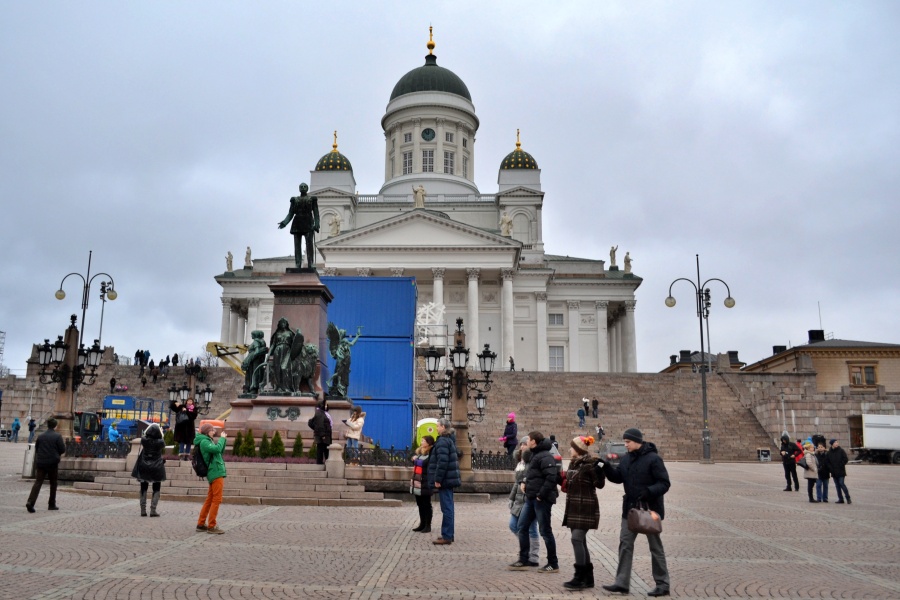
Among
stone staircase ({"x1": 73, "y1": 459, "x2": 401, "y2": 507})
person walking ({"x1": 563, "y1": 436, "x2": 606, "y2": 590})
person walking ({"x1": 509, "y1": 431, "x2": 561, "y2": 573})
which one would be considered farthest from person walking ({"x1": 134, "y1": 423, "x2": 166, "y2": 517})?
person walking ({"x1": 563, "y1": 436, "x2": 606, "y2": 590})

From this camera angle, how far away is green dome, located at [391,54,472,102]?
85.4 m

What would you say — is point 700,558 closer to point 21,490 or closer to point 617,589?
point 617,589

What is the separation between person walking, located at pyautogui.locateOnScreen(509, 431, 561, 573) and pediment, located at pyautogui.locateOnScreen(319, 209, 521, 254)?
57189 mm

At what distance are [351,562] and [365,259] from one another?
58.2 meters

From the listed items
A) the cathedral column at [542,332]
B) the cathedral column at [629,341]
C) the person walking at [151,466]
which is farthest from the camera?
the cathedral column at [629,341]

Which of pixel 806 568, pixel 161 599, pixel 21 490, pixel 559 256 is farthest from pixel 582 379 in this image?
pixel 161 599

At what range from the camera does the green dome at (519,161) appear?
7856cm

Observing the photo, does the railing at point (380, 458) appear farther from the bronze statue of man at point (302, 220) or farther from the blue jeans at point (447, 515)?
the blue jeans at point (447, 515)

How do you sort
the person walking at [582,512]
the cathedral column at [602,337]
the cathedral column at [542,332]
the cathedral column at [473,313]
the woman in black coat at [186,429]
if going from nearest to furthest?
the person walking at [582,512], the woman in black coat at [186,429], the cathedral column at [473,313], the cathedral column at [542,332], the cathedral column at [602,337]

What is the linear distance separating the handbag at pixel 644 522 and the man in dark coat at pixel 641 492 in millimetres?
195

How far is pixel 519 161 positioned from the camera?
3098 inches

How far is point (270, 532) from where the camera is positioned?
1141 cm

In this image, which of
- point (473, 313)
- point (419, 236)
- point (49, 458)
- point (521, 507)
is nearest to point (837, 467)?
point (521, 507)

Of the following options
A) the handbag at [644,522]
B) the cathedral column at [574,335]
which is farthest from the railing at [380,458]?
the cathedral column at [574,335]
